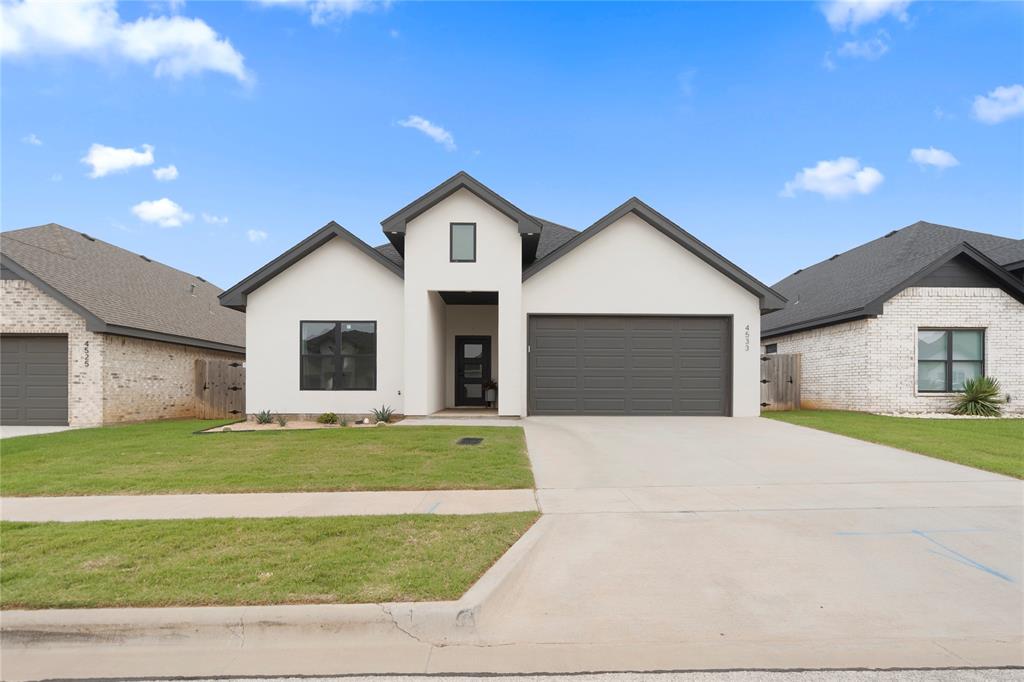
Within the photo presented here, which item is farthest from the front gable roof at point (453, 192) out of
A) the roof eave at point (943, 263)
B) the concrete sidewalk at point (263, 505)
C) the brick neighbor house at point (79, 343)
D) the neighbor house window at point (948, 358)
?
the neighbor house window at point (948, 358)

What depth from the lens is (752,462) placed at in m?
8.55

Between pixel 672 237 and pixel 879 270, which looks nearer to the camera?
pixel 672 237

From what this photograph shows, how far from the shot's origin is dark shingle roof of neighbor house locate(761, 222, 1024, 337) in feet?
52.1

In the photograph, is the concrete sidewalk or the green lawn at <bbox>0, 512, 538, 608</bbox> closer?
the green lawn at <bbox>0, 512, 538, 608</bbox>

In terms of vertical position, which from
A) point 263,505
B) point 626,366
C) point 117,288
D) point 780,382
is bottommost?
point 263,505

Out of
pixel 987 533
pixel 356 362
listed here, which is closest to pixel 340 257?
pixel 356 362

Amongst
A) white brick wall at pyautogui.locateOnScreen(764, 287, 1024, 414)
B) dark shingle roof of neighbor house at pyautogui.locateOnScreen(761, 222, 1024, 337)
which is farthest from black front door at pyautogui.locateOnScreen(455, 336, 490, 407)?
white brick wall at pyautogui.locateOnScreen(764, 287, 1024, 414)

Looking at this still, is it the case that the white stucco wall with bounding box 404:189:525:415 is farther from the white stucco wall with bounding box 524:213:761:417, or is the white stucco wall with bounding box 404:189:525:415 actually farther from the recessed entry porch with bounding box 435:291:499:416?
the recessed entry porch with bounding box 435:291:499:416

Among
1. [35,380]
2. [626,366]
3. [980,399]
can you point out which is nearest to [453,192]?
[626,366]

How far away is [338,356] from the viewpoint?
14820 millimetres

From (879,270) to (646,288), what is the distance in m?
9.90

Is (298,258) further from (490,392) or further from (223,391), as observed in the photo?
(490,392)

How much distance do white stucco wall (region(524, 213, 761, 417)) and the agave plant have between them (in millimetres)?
6985

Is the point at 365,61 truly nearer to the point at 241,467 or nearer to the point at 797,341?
the point at 241,467
